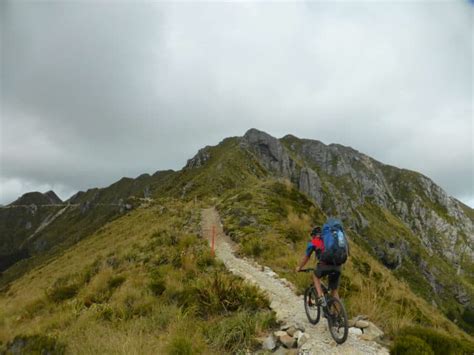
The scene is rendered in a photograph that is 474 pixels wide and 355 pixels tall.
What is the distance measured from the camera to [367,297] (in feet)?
23.2

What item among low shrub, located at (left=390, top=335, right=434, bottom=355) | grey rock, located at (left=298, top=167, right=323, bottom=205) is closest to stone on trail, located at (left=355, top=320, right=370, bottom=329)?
low shrub, located at (left=390, top=335, right=434, bottom=355)

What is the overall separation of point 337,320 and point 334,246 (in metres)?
1.32

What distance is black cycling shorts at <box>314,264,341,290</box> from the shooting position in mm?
5922

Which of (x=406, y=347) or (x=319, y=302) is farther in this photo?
(x=319, y=302)

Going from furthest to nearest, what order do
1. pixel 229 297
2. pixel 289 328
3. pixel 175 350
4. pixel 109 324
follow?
1. pixel 229 297
2. pixel 109 324
3. pixel 289 328
4. pixel 175 350

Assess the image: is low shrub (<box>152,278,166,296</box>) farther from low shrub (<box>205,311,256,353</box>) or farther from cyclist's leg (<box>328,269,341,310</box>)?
cyclist's leg (<box>328,269,341,310</box>)

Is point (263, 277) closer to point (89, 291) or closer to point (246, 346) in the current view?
point (246, 346)

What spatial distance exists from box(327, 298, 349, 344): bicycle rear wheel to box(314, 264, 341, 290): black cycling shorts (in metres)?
0.47

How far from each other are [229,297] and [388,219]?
191254 mm

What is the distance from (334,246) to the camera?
5.71 meters

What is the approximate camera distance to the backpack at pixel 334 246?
5703 mm

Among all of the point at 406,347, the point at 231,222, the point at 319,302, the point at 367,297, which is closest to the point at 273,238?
the point at 231,222

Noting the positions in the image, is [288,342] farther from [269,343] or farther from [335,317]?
[335,317]

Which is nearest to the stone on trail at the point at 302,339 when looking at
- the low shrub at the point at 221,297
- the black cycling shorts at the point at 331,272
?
the black cycling shorts at the point at 331,272
